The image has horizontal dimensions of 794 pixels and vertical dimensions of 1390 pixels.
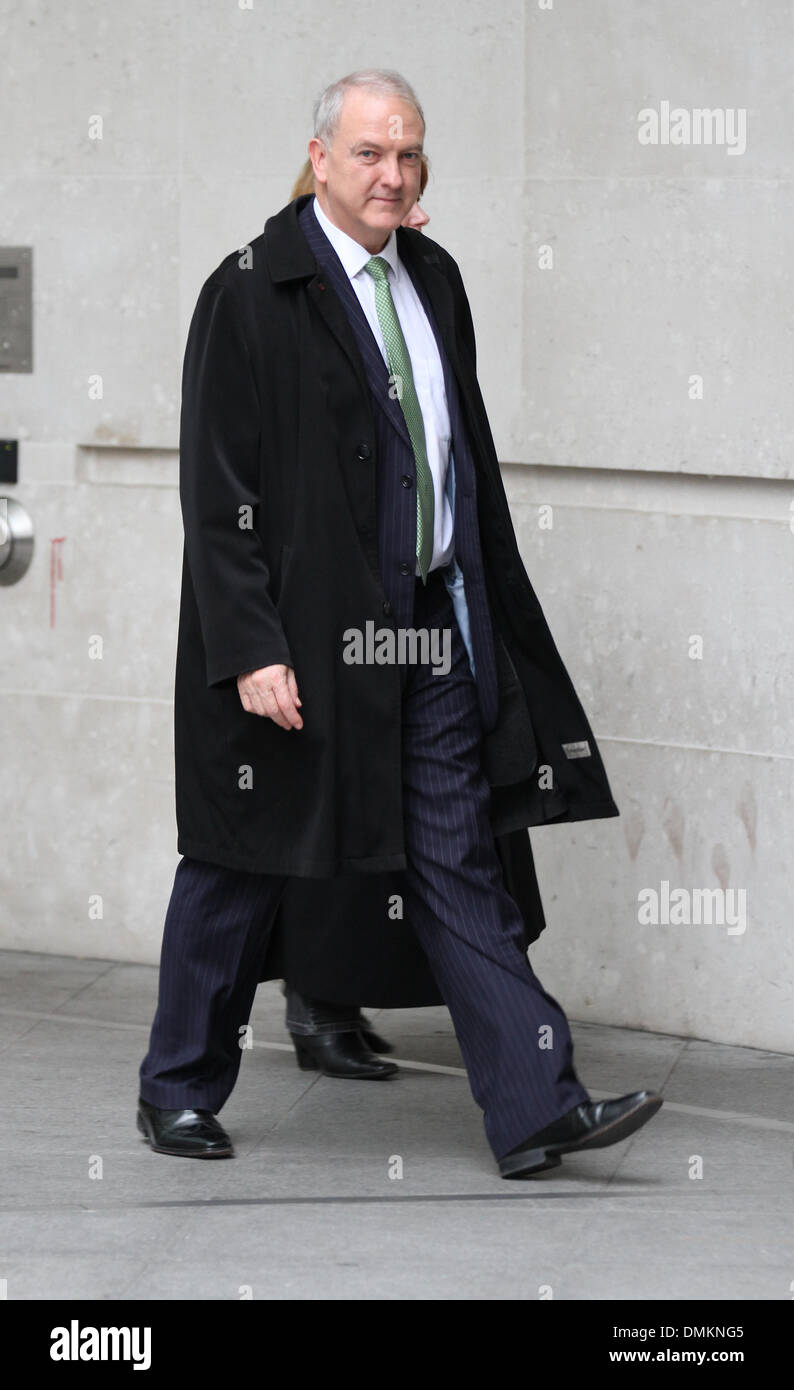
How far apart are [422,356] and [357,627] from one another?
577mm

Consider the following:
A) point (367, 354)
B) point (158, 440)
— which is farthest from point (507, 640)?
point (158, 440)

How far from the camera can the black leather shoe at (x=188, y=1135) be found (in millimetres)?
4410

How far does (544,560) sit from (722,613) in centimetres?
49

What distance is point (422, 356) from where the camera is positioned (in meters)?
4.31

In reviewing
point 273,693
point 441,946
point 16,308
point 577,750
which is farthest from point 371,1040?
point 16,308

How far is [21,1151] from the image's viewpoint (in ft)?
14.9

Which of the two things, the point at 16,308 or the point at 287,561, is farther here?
the point at 16,308

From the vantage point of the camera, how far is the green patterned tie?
422 cm

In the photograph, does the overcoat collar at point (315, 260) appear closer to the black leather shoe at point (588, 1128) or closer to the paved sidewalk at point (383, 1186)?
the black leather shoe at point (588, 1128)

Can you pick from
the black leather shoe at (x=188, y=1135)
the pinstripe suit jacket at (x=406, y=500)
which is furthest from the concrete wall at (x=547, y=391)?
the black leather shoe at (x=188, y=1135)

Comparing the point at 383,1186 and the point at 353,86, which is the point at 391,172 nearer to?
the point at 353,86

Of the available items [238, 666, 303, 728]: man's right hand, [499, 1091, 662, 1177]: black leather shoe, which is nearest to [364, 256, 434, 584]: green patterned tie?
[238, 666, 303, 728]: man's right hand

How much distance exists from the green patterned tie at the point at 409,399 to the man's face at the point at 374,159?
0.12m
